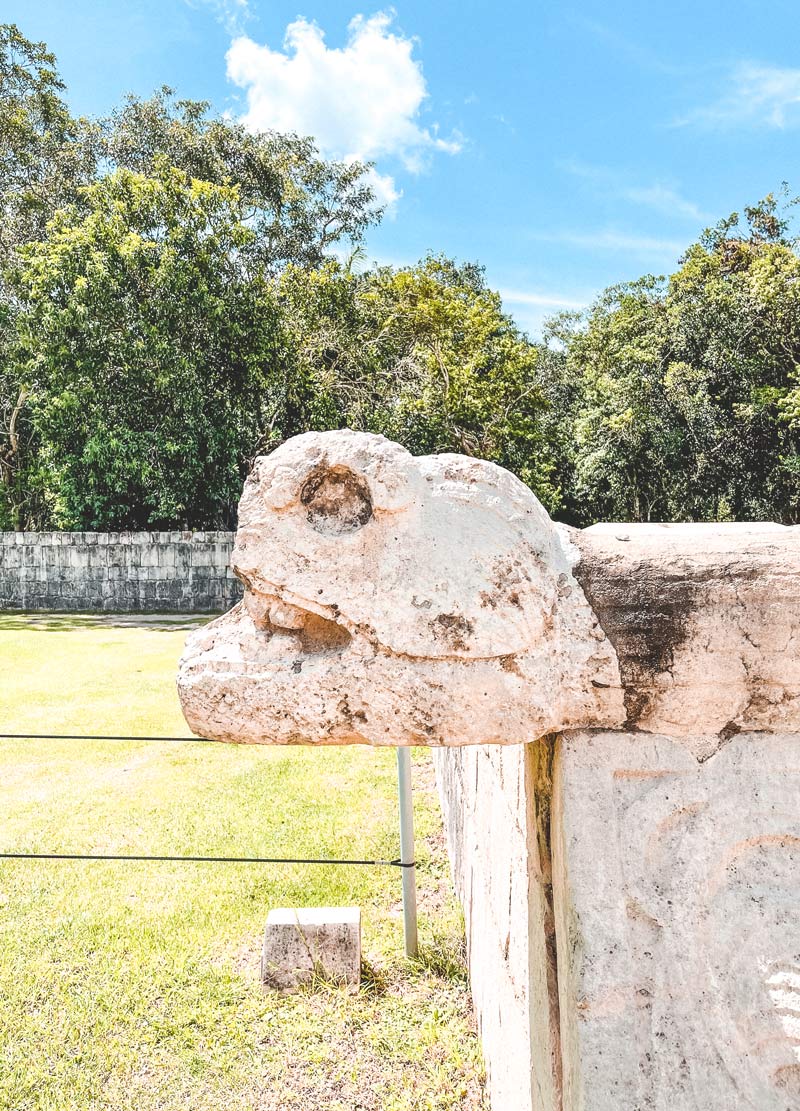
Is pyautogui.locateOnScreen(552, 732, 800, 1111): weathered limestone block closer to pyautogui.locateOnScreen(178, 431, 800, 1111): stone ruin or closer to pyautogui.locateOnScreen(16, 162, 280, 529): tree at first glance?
pyautogui.locateOnScreen(178, 431, 800, 1111): stone ruin

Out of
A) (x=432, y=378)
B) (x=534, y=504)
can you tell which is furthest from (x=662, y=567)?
(x=432, y=378)

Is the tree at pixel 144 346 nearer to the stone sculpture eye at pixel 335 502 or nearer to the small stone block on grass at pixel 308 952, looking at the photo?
the small stone block on grass at pixel 308 952

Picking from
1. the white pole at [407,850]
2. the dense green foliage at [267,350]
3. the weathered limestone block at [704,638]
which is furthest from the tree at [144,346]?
the weathered limestone block at [704,638]

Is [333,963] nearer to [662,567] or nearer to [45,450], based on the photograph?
[662,567]

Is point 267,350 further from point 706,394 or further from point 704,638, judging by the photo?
point 704,638

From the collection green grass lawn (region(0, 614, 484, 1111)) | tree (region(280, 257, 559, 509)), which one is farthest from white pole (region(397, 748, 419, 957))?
tree (region(280, 257, 559, 509))

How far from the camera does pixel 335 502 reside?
1.17 meters

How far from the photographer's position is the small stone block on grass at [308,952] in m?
3.01

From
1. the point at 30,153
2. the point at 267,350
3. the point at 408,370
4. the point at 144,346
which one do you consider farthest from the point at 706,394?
the point at 30,153

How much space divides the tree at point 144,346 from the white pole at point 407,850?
1180 cm

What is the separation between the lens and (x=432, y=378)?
1565 cm

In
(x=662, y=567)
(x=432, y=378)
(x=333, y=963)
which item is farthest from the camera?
(x=432, y=378)

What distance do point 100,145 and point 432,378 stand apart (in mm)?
9275

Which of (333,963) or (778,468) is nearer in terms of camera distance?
(333,963)
